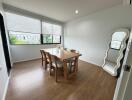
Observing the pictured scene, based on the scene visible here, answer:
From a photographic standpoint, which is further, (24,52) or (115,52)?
(24,52)

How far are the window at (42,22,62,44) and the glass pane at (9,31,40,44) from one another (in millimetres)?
517

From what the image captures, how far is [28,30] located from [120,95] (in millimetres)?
4182

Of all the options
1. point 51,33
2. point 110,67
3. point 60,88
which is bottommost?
point 60,88

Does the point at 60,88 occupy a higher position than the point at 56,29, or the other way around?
the point at 56,29

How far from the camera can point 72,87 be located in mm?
1925

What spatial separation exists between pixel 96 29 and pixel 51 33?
279 centimetres

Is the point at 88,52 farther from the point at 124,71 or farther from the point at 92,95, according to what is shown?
the point at 124,71

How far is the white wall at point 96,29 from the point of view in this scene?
2605mm

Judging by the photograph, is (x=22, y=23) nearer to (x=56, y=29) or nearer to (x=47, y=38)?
(x=47, y=38)

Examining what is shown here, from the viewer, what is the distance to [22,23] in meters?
3.46

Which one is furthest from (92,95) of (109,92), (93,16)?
(93,16)

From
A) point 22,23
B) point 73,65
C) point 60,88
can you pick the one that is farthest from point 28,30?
point 60,88

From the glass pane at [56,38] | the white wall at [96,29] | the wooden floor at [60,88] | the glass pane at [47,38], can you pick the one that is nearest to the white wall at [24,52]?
the glass pane at [47,38]

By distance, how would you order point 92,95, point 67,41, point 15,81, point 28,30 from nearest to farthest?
point 92,95, point 15,81, point 28,30, point 67,41
